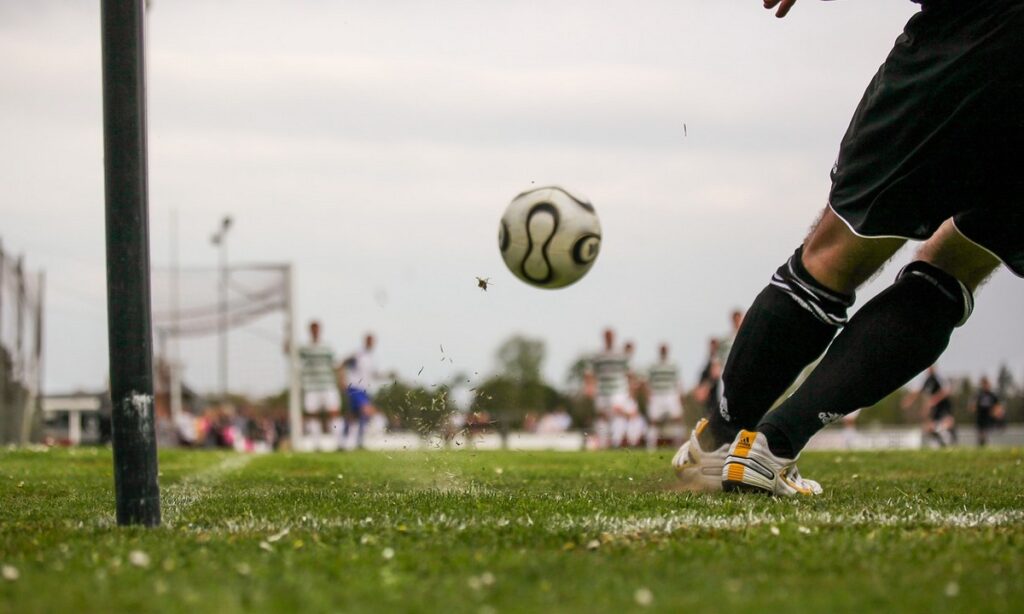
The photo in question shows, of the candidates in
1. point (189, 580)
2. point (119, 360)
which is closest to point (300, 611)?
point (189, 580)

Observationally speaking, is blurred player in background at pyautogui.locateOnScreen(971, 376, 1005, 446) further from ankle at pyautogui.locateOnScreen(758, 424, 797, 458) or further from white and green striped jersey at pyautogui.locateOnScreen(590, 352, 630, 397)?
ankle at pyautogui.locateOnScreen(758, 424, 797, 458)

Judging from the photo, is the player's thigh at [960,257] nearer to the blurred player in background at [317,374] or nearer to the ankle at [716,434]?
the ankle at [716,434]

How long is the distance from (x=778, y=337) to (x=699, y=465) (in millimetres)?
760

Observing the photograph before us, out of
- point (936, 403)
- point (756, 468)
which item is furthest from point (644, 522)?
point (936, 403)

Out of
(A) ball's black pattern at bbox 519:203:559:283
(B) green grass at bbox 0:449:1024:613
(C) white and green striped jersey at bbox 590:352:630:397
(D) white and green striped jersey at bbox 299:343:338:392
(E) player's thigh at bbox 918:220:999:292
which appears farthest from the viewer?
(C) white and green striped jersey at bbox 590:352:630:397

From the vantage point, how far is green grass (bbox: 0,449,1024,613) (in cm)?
244

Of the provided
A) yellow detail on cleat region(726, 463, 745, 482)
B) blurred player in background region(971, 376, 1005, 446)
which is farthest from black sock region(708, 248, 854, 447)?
blurred player in background region(971, 376, 1005, 446)

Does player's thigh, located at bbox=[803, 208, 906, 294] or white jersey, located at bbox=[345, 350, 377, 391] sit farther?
white jersey, located at bbox=[345, 350, 377, 391]

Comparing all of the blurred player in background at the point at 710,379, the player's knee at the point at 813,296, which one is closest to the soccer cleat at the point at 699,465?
the player's knee at the point at 813,296

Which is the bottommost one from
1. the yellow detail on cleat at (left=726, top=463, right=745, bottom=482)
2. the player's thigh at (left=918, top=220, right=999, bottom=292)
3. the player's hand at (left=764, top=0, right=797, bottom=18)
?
the yellow detail on cleat at (left=726, top=463, right=745, bottom=482)

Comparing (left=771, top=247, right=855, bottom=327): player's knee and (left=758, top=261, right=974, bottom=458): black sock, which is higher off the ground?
(left=771, top=247, right=855, bottom=327): player's knee

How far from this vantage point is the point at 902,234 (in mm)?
4148

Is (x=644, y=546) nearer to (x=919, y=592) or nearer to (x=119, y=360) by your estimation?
(x=919, y=592)

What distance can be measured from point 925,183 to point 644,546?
1736 mm
